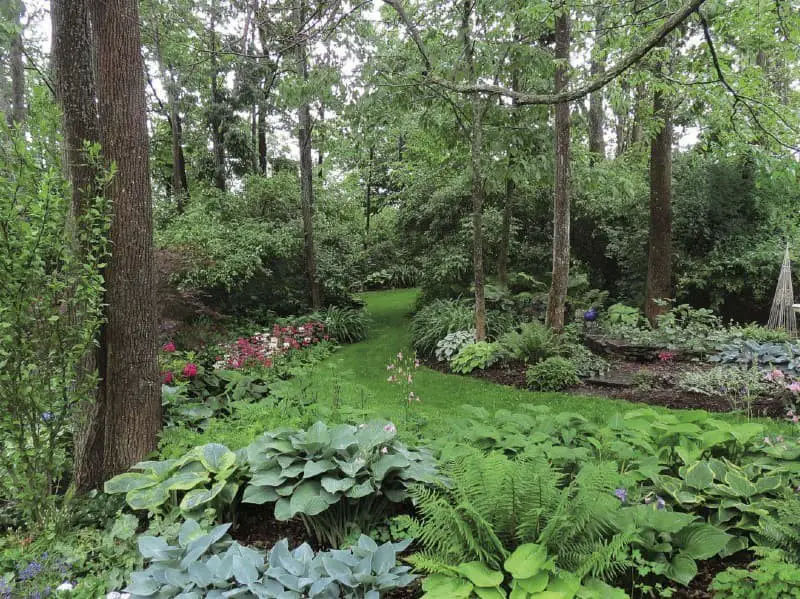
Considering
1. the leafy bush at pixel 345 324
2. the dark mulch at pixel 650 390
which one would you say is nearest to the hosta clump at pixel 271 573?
the dark mulch at pixel 650 390

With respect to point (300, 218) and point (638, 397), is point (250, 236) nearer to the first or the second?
point (300, 218)

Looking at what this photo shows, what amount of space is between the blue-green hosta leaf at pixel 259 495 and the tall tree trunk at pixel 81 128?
140 centimetres

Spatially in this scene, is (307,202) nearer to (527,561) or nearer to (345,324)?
(345,324)

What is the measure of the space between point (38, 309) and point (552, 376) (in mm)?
5147

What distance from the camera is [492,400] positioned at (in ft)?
18.6

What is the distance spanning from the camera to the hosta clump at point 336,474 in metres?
2.34

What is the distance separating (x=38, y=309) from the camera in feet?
8.79

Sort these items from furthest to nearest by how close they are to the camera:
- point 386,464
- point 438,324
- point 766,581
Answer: point 438,324, point 386,464, point 766,581

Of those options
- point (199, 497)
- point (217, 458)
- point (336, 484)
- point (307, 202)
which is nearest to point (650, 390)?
point (336, 484)

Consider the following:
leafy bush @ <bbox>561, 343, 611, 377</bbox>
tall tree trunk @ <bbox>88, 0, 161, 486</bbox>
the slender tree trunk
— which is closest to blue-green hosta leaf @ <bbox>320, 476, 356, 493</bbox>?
tall tree trunk @ <bbox>88, 0, 161, 486</bbox>

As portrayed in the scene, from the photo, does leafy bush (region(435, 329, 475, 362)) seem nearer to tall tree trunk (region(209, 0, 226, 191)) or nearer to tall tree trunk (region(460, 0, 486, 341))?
tall tree trunk (region(460, 0, 486, 341))

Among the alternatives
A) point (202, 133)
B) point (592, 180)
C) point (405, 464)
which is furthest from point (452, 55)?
point (202, 133)

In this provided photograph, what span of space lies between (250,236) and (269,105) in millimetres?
4975

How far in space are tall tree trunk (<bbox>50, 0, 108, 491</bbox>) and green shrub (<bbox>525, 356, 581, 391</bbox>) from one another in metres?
4.59
